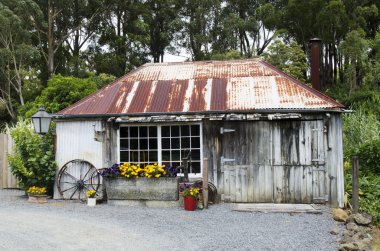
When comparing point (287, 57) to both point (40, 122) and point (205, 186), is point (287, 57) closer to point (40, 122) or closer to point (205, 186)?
point (205, 186)

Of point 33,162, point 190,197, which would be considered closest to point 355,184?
point 190,197

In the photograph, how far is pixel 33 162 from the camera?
34.7ft

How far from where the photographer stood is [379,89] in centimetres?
2288

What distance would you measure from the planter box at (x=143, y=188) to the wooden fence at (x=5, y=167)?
16.5ft

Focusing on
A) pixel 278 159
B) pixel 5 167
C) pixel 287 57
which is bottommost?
pixel 5 167

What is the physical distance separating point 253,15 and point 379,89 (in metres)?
11.2

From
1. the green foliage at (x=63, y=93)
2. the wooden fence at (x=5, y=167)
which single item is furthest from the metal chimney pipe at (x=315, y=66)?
the green foliage at (x=63, y=93)

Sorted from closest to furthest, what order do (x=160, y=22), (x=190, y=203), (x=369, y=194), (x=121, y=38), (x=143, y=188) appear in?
(x=190, y=203) → (x=369, y=194) → (x=143, y=188) → (x=121, y=38) → (x=160, y=22)

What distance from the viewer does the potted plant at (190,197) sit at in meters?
9.04

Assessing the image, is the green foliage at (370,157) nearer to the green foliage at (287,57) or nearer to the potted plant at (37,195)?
the potted plant at (37,195)

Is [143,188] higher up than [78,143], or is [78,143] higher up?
[78,143]

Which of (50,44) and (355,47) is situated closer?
(355,47)

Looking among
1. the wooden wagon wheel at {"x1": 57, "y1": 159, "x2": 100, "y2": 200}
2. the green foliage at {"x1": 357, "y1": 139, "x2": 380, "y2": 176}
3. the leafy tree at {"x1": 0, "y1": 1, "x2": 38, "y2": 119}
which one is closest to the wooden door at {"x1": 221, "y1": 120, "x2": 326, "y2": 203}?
the green foliage at {"x1": 357, "y1": 139, "x2": 380, "y2": 176}

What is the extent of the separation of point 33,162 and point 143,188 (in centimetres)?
316
